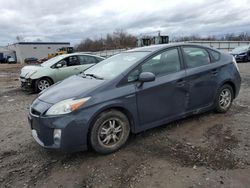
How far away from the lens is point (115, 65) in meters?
4.54

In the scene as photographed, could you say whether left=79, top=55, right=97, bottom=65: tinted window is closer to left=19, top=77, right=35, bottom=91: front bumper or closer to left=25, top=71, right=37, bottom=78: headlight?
left=25, top=71, right=37, bottom=78: headlight

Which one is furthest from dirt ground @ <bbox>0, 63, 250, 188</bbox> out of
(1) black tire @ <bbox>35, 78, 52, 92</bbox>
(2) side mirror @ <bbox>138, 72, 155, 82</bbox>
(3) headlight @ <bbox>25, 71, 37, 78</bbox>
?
(3) headlight @ <bbox>25, 71, 37, 78</bbox>

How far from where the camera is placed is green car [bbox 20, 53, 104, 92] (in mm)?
8992

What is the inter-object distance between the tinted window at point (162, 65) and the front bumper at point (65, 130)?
1086 mm

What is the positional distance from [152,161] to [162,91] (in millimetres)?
1201

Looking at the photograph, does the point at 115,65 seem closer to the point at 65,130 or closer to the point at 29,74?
the point at 65,130

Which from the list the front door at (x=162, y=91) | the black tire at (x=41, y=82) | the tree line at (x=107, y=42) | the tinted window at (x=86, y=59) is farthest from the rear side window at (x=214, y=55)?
the tree line at (x=107, y=42)

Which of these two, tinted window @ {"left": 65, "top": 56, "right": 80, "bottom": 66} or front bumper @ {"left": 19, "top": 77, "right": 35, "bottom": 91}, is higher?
tinted window @ {"left": 65, "top": 56, "right": 80, "bottom": 66}

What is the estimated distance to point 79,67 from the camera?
382 inches

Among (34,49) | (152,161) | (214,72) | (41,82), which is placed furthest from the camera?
(34,49)

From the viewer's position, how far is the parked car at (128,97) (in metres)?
3.47

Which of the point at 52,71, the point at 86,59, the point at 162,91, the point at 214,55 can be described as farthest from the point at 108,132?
the point at 86,59

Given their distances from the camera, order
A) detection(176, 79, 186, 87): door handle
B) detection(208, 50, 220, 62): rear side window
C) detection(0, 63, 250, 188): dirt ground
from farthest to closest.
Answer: detection(208, 50, 220, 62): rear side window < detection(176, 79, 186, 87): door handle < detection(0, 63, 250, 188): dirt ground

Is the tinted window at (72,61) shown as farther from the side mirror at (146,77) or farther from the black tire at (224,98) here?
the side mirror at (146,77)
